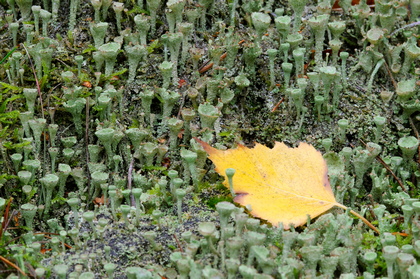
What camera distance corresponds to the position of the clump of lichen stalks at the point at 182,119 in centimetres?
254

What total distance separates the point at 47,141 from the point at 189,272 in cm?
140

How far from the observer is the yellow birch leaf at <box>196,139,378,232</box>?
262cm

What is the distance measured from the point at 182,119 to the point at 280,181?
32.8 inches

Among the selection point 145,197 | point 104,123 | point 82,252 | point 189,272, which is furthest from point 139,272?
point 104,123

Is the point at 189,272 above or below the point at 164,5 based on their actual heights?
below

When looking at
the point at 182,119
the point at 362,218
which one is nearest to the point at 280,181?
the point at 362,218

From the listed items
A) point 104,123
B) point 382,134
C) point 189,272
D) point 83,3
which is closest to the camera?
point 189,272

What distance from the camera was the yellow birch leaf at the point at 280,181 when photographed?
8.61 feet

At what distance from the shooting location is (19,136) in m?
3.02

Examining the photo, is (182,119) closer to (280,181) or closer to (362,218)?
(280,181)

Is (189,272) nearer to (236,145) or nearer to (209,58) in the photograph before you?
(236,145)

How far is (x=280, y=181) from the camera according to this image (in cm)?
275

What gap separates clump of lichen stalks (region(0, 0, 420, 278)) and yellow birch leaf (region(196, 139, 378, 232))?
3.5 inches

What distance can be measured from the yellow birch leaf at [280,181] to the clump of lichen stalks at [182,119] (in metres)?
0.09
